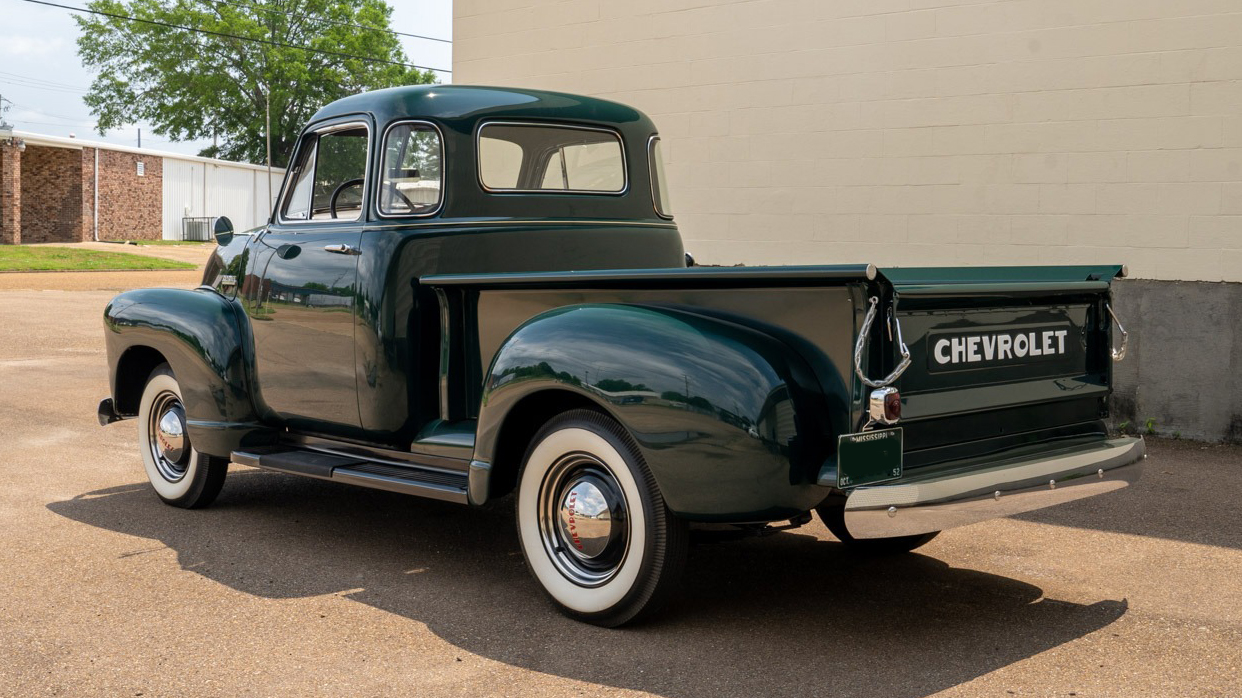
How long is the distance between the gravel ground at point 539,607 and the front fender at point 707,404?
0.55 meters

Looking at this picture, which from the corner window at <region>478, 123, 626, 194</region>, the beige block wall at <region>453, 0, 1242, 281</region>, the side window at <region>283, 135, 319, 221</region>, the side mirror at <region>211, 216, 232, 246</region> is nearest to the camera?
the corner window at <region>478, 123, 626, 194</region>

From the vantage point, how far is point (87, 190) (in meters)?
35.8

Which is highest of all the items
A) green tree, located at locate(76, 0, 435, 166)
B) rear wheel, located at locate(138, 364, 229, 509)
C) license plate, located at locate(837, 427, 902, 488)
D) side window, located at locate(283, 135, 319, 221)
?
green tree, located at locate(76, 0, 435, 166)

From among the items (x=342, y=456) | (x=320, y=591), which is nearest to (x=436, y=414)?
(x=342, y=456)

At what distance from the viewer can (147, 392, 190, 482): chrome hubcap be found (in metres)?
5.92

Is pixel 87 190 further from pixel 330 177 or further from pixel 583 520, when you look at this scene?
pixel 583 520

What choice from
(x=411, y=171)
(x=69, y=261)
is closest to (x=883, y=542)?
(x=411, y=171)

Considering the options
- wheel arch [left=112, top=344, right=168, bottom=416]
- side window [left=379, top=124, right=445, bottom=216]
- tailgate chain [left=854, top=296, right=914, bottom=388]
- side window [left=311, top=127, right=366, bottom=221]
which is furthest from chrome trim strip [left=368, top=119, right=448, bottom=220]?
tailgate chain [left=854, top=296, right=914, bottom=388]

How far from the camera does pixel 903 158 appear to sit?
9.07m

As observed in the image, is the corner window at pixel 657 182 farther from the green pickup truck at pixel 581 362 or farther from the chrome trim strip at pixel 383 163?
the chrome trim strip at pixel 383 163

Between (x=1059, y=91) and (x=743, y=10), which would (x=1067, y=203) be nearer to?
(x=1059, y=91)

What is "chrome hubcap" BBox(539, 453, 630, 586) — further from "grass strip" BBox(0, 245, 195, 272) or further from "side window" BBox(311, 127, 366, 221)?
"grass strip" BBox(0, 245, 195, 272)

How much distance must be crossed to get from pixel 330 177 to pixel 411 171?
0.60m

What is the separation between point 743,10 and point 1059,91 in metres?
2.87
